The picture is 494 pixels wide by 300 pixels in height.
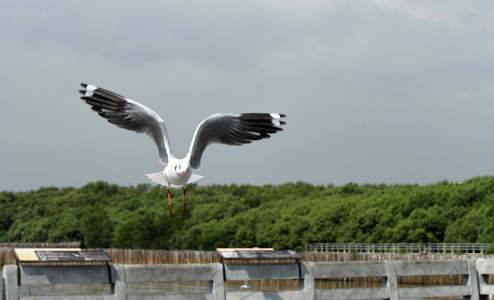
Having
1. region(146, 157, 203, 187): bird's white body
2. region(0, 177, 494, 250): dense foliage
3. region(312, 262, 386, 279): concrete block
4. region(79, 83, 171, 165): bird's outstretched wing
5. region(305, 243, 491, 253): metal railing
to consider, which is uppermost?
region(0, 177, 494, 250): dense foliage

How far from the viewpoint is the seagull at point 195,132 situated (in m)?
13.9

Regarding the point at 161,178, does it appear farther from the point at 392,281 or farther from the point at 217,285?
the point at 392,281

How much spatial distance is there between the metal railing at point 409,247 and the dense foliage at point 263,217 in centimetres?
130

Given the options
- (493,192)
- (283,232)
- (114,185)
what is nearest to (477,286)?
(493,192)

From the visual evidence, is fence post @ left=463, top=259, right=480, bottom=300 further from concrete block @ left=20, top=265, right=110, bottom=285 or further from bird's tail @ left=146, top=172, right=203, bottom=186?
concrete block @ left=20, top=265, right=110, bottom=285

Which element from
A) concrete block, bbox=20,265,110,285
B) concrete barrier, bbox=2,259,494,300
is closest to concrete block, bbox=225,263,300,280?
concrete barrier, bbox=2,259,494,300

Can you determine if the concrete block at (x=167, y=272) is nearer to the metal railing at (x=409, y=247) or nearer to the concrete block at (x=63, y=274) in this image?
the concrete block at (x=63, y=274)

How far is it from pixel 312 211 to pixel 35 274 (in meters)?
75.1

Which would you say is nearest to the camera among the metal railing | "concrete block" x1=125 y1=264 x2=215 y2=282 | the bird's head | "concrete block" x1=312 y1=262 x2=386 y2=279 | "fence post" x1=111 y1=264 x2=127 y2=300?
"fence post" x1=111 y1=264 x2=127 y2=300

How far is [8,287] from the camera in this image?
33.5ft

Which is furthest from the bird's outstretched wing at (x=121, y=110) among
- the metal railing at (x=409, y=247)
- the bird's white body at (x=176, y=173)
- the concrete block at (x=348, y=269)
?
the metal railing at (x=409, y=247)

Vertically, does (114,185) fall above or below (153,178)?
above

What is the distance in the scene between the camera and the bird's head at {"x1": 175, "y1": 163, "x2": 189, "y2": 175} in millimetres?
13766

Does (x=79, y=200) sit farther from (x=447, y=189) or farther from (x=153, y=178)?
(x=153, y=178)
